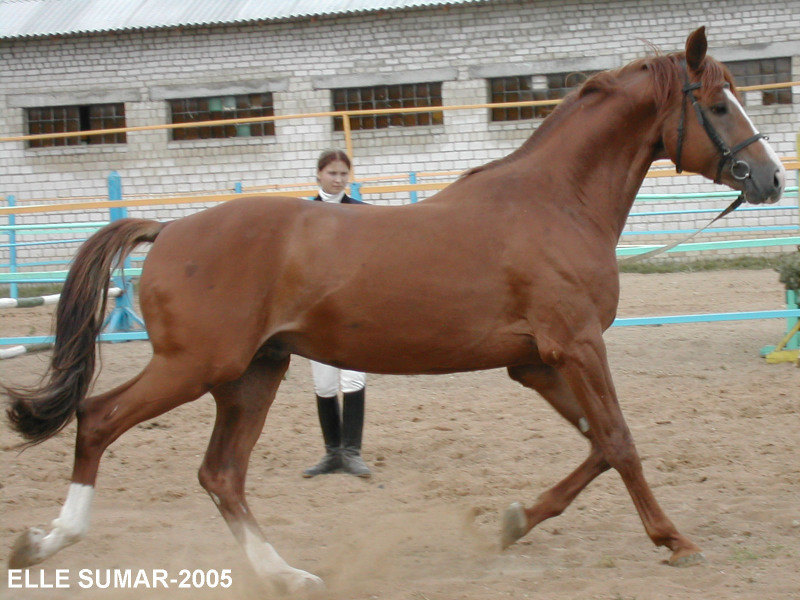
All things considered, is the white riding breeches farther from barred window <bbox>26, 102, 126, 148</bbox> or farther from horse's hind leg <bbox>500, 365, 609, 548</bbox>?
barred window <bbox>26, 102, 126, 148</bbox>

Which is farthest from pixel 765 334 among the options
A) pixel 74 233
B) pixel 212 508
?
pixel 74 233

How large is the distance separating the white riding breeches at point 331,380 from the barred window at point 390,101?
11.3 m

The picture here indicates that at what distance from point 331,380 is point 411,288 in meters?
1.74

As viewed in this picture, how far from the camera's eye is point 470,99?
51.6ft

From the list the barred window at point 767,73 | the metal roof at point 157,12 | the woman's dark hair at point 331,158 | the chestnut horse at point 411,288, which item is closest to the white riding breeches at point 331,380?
the woman's dark hair at point 331,158

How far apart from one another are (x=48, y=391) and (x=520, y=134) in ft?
41.9

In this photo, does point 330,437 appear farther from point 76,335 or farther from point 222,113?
point 222,113

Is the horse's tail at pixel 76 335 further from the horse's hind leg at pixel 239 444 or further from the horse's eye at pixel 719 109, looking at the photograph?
the horse's eye at pixel 719 109

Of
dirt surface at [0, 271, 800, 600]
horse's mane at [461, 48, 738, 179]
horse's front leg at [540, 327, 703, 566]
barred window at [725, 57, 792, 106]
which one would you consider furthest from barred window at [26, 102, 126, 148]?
horse's front leg at [540, 327, 703, 566]

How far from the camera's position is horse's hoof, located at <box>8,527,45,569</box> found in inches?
130

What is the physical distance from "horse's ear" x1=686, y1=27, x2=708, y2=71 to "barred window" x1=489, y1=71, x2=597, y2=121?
1202 cm

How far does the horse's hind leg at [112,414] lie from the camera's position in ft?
11.2

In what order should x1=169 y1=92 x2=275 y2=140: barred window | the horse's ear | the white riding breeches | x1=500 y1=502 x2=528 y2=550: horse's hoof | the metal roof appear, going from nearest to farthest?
the horse's ear < x1=500 y1=502 x2=528 y2=550: horse's hoof < the white riding breeches < the metal roof < x1=169 y1=92 x2=275 y2=140: barred window

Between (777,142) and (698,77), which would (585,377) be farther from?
(777,142)
